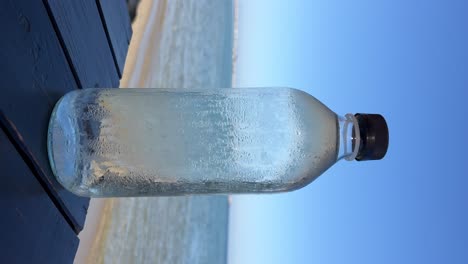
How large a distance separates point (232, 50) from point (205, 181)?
0.89 m

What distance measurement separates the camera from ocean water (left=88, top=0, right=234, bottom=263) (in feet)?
3.33

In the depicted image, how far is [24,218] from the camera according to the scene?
0.41 m

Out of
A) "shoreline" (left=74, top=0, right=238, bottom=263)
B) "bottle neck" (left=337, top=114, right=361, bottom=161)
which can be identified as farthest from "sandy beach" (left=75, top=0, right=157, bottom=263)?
"bottle neck" (left=337, top=114, right=361, bottom=161)

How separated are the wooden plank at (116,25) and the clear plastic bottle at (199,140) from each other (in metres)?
0.17

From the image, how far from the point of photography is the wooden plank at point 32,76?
15.2 inches

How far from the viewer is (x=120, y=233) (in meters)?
1.01

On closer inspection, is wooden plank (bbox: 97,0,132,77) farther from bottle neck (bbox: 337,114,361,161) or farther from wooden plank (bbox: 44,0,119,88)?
bottle neck (bbox: 337,114,361,161)

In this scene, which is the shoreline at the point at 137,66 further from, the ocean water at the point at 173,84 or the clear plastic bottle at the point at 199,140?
the clear plastic bottle at the point at 199,140

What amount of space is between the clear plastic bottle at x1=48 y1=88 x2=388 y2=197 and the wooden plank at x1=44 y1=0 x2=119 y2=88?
0.17 feet

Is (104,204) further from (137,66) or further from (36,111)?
(36,111)

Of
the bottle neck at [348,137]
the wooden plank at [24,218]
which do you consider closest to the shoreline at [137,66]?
the wooden plank at [24,218]

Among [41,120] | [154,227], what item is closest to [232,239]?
[154,227]

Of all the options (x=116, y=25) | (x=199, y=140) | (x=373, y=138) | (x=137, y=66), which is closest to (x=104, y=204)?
(x=137, y=66)

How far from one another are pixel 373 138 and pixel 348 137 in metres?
0.03
